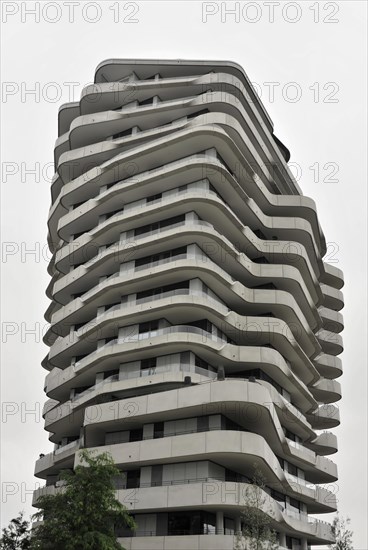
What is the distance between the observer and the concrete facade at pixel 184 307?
143 feet

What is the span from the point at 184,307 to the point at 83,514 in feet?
62.1

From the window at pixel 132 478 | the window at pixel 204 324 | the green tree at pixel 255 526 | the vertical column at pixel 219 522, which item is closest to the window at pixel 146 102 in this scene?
the window at pixel 204 324

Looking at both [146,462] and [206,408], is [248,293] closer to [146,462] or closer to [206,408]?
[206,408]

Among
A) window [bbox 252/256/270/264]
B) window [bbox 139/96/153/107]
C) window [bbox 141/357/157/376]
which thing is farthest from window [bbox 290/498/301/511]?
window [bbox 139/96/153/107]

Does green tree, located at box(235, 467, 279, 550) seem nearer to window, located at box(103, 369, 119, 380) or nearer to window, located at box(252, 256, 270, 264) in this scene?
window, located at box(103, 369, 119, 380)

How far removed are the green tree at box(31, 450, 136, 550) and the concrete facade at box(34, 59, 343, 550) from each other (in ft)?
24.5

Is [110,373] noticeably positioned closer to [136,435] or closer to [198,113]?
[136,435]

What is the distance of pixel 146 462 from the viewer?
44.1m

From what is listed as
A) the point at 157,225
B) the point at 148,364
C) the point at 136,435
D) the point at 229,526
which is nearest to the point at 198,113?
the point at 157,225

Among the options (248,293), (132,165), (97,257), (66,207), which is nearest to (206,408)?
(248,293)

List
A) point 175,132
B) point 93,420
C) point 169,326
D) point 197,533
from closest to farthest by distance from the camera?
point 197,533 < point 93,420 < point 169,326 < point 175,132

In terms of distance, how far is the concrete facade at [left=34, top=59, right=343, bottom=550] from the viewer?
1716 inches

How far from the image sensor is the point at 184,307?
48531 millimetres

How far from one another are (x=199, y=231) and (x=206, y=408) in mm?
13709
